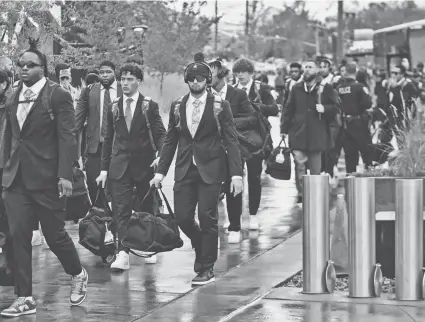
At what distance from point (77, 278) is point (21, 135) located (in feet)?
3.86

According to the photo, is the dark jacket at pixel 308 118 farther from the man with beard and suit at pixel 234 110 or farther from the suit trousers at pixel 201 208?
the suit trousers at pixel 201 208

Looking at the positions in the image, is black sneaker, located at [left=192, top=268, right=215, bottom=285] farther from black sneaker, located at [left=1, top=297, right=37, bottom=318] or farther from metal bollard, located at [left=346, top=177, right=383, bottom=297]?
black sneaker, located at [left=1, top=297, right=37, bottom=318]

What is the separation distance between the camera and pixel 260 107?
13.2 meters

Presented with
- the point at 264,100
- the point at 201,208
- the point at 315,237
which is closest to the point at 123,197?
the point at 201,208

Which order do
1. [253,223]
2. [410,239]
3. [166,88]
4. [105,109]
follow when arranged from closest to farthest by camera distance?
1. [410,239]
2. [105,109]
3. [253,223]
4. [166,88]

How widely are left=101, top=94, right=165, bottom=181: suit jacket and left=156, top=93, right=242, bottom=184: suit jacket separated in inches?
29.0

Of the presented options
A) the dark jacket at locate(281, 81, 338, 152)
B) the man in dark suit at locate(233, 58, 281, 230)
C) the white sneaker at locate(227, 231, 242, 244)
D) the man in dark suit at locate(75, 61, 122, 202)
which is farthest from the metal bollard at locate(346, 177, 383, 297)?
the dark jacket at locate(281, 81, 338, 152)

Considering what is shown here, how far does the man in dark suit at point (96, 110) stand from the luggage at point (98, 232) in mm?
1289

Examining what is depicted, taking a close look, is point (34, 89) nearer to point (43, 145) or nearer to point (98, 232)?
point (43, 145)

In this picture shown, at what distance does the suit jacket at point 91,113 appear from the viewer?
1160cm

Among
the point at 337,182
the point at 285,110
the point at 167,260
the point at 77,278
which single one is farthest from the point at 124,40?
the point at 77,278

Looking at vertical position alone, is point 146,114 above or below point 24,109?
below

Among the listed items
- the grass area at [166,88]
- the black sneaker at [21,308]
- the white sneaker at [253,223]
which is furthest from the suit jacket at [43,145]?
the grass area at [166,88]

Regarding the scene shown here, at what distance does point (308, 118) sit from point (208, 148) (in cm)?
572
